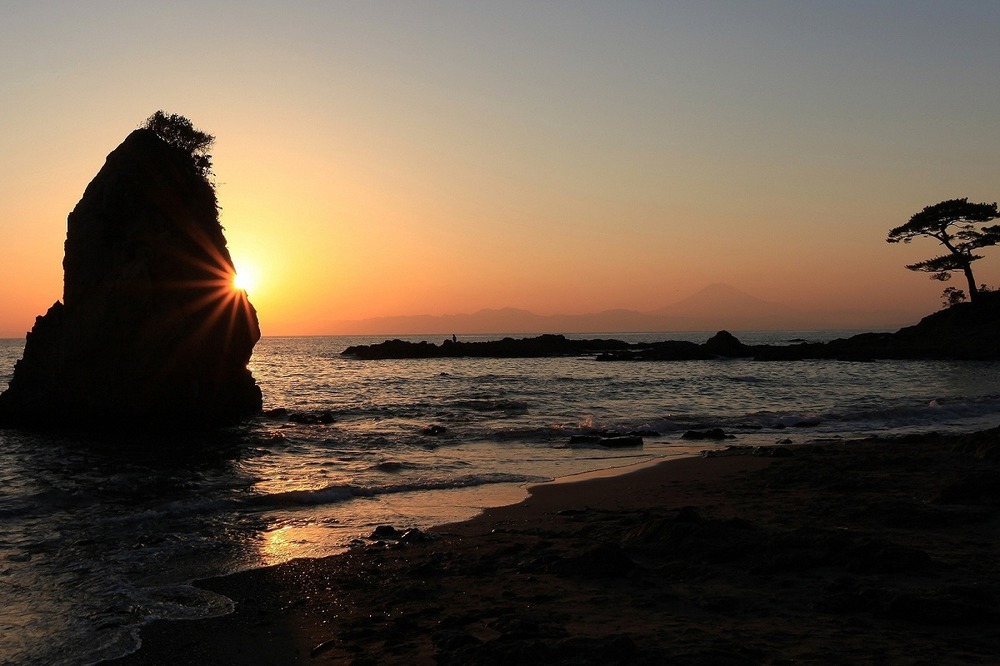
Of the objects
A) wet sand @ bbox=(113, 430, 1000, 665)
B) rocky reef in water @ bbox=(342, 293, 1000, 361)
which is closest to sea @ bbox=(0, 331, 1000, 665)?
wet sand @ bbox=(113, 430, 1000, 665)

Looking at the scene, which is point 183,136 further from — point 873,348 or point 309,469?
point 873,348

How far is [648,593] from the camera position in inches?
271

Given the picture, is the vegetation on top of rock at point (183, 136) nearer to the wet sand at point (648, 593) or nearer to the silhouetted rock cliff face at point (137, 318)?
the silhouetted rock cliff face at point (137, 318)

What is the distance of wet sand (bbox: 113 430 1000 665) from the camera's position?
539 cm

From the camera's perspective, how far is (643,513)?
10797 mm

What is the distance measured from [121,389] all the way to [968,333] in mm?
61532

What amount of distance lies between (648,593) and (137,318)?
21.5m

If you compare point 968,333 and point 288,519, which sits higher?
point 968,333

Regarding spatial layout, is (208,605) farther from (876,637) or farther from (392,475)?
(392,475)

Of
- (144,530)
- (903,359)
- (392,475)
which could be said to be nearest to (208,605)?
(144,530)

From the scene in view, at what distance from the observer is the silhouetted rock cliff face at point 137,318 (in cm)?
2284

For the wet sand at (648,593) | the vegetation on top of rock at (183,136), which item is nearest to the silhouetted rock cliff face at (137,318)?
the vegetation on top of rock at (183,136)

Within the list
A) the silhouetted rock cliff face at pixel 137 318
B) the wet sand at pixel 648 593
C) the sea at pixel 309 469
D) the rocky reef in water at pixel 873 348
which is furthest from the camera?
the rocky reef in water at pixel 873 348

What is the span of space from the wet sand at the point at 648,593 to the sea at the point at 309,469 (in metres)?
0.98
